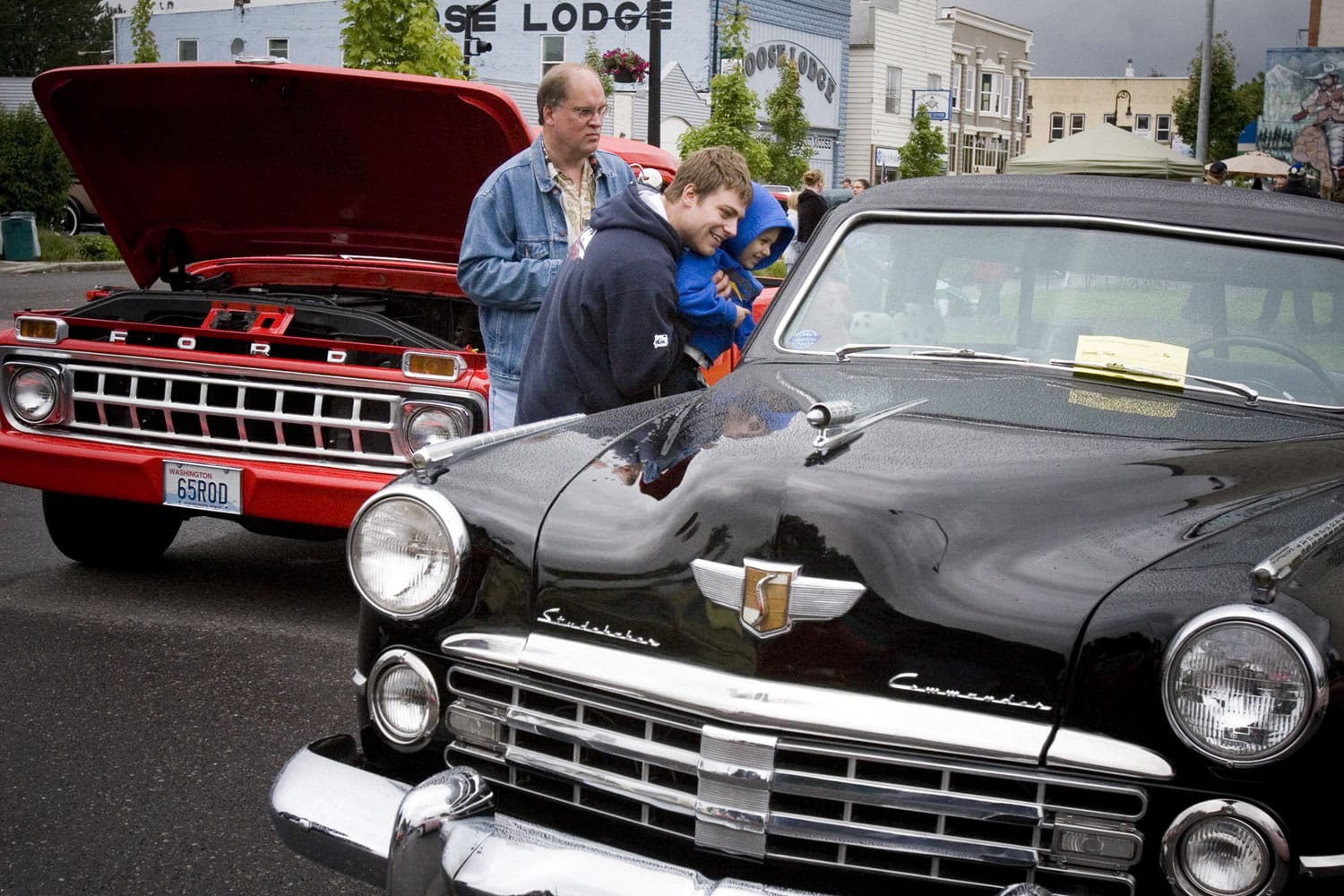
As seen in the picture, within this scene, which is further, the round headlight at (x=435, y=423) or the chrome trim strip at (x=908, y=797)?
the round headlight at (x=435, y=423)

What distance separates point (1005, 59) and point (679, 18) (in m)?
29.5

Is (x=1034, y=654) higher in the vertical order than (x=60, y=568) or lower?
higher

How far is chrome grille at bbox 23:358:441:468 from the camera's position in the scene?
16.4ft

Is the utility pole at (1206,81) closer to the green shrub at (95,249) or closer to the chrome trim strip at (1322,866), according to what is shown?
the green shrub at (95,249)

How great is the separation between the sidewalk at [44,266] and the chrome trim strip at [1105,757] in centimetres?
2169

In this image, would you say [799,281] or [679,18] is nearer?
[799,281]

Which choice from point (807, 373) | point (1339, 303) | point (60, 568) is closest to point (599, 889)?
→ point (807, 373)

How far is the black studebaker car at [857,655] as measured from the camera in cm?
210

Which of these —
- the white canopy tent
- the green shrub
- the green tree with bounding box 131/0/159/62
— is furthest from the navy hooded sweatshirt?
the green tree with bounding box 131/0/159/62

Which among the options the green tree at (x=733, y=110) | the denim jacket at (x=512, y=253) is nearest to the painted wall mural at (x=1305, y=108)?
the green tree at (x=733, y=110)

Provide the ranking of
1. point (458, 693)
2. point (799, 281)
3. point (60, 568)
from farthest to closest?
point (60, 568) → point (799, 281) → point (458, 693)

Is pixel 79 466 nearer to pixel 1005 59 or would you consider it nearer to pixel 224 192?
pixel 224 192

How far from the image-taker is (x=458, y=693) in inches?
101

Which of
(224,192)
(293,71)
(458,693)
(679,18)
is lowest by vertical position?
(458,693)
